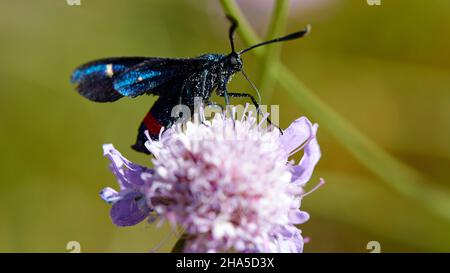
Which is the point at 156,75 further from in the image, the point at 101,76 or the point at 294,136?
the point at 294,136

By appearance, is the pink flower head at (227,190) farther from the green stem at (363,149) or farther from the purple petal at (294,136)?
the green stem at (363,149)

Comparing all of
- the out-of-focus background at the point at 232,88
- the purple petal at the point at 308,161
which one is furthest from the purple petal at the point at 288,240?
the out-of-focus background at the point at 232,88

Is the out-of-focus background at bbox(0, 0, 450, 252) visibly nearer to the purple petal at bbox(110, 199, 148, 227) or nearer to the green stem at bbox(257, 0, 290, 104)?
the green stem at bbox(257, 0, 290, 104)

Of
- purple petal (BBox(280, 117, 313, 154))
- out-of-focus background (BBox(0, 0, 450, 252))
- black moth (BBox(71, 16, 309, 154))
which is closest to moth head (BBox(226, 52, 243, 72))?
black moth (BBox(71, 16, 309, 154))

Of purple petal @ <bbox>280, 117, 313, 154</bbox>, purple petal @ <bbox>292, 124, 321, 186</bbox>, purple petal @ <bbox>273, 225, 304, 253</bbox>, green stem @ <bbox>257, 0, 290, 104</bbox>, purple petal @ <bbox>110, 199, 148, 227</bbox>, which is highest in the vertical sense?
green stem @ <bbox>257, 0, 290, 104</bbox>

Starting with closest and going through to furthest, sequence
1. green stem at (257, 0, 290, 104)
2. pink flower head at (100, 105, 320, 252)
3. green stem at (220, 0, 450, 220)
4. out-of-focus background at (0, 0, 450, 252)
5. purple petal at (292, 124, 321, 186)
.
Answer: pink flower head at (100, 105, 320, 252), purple petal at (292, 124, 321, 186), green stem at (257, 0, 290, 104), green stem at (220, 0, 450, 220), out-of-focus background at (0, 0, 450, 252)

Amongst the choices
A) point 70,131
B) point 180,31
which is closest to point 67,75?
point 70,131

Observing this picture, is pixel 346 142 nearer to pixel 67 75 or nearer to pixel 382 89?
pixel 382 89

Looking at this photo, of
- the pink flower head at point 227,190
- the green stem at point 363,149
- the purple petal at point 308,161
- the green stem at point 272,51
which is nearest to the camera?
the pink flower head at point 227,190
